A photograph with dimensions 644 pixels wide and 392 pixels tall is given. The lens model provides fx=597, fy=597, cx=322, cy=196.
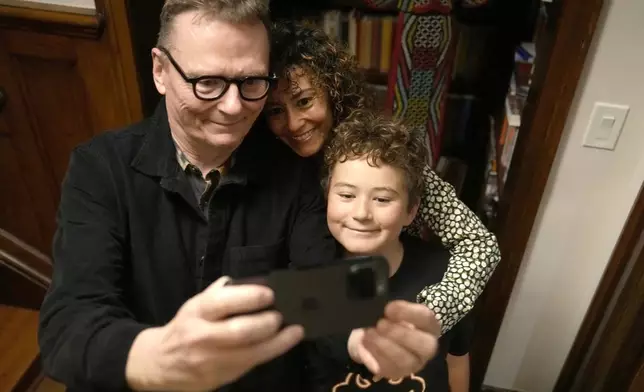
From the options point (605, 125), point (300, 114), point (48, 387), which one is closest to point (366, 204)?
point (300, 114)

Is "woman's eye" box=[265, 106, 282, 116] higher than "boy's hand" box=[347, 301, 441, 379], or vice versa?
"woman's eye" box=[265, 106, 282, 116]

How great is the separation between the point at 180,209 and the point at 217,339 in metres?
0.52

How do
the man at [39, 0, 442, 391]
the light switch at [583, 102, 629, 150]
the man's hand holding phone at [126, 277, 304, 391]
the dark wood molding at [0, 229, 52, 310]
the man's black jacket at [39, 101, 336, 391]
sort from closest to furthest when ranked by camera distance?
1. the man's hand holding phone at [126, 277, 304, 391]
2. the man at [39, 0, 442, 391]
3. the man's black jacket at [39, 101, 336, 391]
4. the light switch at [583, 102, 629, 150]
5. the dark wood molding at [0, 229, 52, 310]

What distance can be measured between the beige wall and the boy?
0.40 meters

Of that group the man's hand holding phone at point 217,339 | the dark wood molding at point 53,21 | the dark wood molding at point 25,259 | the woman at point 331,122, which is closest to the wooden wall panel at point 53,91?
the dark wood molding at point 53,21

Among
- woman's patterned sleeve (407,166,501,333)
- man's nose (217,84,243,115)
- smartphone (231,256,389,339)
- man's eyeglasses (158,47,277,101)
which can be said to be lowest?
woman's patterned sleeve (407,166,501,333)

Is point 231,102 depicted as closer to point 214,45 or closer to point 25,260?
point 214,45

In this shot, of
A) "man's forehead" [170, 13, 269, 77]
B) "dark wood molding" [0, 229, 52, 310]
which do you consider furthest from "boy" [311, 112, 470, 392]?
"dark wood molding" [0, 229, 52, 310]

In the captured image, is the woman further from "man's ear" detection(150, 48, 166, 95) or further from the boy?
"man's ear" detection(150, 48, 166, 95)

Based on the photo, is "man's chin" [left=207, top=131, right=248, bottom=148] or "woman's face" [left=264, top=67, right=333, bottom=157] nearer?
"man's chin" [left=207, top=131, right=248, bottom=148]

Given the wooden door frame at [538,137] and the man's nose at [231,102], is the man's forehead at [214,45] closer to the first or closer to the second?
the man's nose at [231,102]

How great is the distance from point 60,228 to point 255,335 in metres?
0.60

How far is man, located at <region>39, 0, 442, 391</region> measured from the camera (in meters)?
0.98

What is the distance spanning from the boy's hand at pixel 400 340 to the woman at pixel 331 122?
0.36 meters
